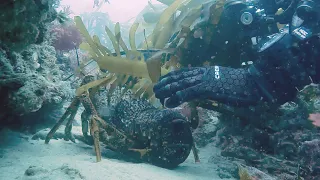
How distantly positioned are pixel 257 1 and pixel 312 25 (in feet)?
2.59

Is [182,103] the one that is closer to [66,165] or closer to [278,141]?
[278,141]

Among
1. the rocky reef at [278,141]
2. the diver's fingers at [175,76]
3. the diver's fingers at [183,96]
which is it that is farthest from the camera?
the diver's fingers at [175,76]

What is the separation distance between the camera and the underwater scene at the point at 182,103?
1731mm

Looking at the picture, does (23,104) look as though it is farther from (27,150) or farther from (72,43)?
(72,43)

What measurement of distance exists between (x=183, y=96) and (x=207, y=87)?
265 millimetres

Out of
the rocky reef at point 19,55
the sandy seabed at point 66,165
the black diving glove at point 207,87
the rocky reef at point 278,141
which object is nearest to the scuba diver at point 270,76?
the black diving glove at point 207,87

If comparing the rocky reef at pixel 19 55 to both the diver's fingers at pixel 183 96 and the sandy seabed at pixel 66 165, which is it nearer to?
the sandy seabed at pixel 66 165

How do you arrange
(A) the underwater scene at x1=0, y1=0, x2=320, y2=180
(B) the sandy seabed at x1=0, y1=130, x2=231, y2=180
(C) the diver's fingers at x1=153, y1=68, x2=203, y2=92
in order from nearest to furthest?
(B) the sandy seabed at x1=0, y1=130, x2=231, y2=180 → (A) the underwater scene at x1=0, y1=0, x2=320, y2=180 → (C) the diver's fingers at x1=153, y1=68, x2=203, y2=92

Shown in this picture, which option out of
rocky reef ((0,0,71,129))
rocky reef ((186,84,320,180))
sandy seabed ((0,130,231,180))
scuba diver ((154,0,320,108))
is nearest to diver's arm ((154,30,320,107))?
scuba diver ((154,0,320,108))

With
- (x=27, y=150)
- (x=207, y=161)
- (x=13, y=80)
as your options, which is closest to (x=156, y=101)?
(x=207, y=161)

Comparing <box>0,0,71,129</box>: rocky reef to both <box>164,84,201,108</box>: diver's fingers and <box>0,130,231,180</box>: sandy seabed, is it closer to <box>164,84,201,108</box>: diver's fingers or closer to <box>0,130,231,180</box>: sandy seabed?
<box>0,130,231,180</box>: sandy seabed

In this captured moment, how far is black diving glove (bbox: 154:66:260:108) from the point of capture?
2273 mm

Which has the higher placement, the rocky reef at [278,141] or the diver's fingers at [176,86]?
the diver's fingers at [176,86]

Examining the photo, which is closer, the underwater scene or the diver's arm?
the underwater scene
